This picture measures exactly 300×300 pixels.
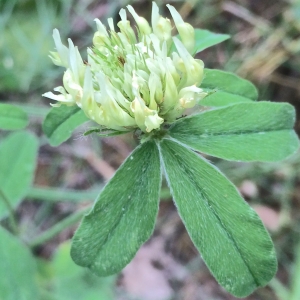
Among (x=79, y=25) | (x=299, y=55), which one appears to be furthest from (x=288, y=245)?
(x=79, y=25)

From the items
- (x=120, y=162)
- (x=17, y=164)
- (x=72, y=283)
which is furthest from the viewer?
(x=120, y=162)

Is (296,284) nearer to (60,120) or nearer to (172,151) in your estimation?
(172,151)

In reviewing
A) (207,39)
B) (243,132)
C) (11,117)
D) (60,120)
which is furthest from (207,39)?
(11,117)

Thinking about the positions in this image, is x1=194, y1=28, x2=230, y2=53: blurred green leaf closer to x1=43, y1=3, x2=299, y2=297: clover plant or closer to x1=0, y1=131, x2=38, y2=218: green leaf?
x1=43, y1=3, x2=299, y2=297: clover plant

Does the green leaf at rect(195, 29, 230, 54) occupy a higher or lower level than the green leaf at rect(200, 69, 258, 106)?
higher

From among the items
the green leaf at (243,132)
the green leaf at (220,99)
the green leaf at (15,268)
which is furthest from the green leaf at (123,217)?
the green leaf at (15,268)

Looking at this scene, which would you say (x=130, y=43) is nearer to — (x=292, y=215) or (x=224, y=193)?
(x=224, y=193)

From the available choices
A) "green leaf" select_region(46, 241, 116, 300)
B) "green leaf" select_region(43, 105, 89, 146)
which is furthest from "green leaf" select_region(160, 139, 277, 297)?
"green leaf" select_region(46, 241, 116, 300)

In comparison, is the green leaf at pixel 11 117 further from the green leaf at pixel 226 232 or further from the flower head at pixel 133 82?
the green leaf at pixel 226 232
